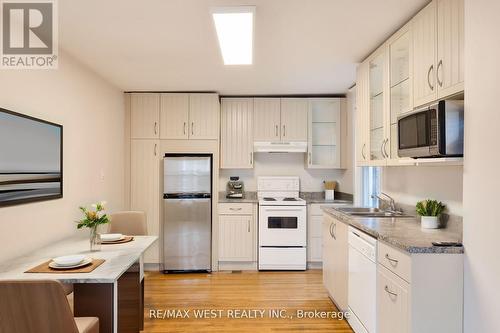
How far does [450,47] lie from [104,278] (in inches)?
91.7

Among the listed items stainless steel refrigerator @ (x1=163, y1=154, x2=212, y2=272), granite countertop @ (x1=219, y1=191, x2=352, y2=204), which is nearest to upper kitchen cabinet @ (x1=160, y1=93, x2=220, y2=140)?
stainless steel refrigerator @ (x1=163, y1=154, x2=212, y2=272)

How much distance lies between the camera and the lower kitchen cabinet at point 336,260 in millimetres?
2910

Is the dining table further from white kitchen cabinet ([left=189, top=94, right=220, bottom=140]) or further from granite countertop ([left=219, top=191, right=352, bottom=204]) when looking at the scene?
white kitchen cabinet ([left=189, top=94, right=220, bottom=140])

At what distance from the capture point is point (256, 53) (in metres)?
3.04

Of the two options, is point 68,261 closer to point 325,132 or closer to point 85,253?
point 85,253

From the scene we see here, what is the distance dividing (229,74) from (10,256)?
2.59 metres

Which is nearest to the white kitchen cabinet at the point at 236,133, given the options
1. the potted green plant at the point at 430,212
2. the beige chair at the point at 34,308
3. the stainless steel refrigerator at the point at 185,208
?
the stainless steel refrigerator at the point at 185,208

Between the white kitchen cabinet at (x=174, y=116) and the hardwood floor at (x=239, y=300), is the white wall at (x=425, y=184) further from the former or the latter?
the white kitchen cabinet at (x=174, y=116)

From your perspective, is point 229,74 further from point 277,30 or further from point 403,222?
point 403,222

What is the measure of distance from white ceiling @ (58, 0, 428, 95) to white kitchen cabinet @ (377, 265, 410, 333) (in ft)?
5.61

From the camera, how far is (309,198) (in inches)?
198

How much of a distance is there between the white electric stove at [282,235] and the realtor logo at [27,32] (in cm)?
295

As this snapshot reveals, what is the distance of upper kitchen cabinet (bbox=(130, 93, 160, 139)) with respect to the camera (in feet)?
15.0

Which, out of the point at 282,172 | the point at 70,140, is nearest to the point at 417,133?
the point at 70,140
